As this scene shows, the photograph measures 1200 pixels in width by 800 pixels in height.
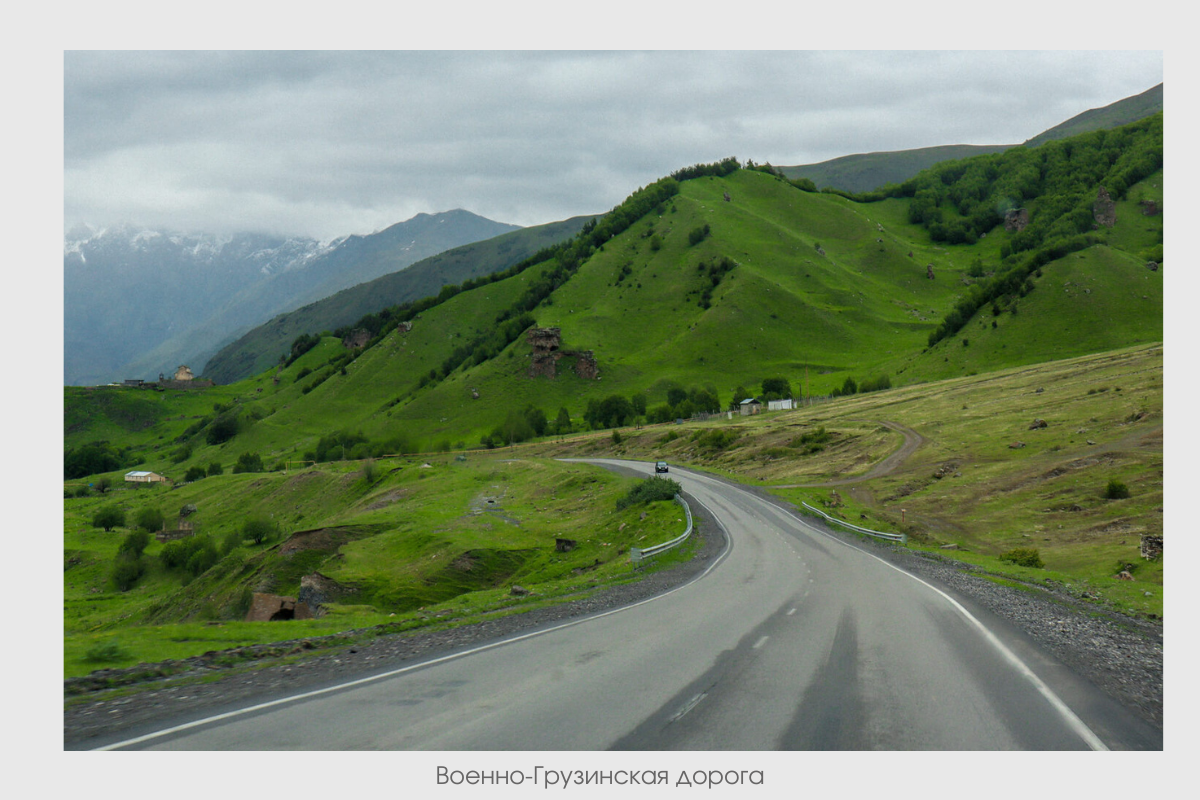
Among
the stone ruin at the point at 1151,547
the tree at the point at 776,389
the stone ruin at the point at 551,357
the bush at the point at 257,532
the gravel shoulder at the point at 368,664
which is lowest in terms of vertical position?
the bush at the point at 257,532

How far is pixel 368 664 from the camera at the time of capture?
1279 centimetres

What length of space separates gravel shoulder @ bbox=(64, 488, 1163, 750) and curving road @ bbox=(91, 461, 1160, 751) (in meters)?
0.64

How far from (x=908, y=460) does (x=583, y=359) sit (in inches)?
4868

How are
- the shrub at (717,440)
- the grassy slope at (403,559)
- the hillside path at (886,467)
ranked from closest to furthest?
1. the grassy slope at (403,559)
2. the hillside path at (886,467)
3. the shrub at (717,440)

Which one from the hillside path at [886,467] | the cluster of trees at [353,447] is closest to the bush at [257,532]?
the hillside path at [886,467]

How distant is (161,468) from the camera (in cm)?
17788

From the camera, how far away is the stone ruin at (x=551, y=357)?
7249 inches

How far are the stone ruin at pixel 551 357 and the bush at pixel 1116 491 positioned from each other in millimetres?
141839

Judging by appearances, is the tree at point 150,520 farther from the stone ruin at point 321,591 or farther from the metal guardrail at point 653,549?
the metal guardrail at point 653,549

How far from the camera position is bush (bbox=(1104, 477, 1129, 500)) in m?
45.1

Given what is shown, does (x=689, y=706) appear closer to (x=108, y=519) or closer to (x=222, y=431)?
(x=108, y=519)

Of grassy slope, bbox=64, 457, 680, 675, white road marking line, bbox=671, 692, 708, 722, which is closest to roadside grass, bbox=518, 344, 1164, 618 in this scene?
grassy slope, bbox=64, 457, 680, 675

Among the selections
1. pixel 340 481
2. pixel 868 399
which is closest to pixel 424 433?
pixel 340 481

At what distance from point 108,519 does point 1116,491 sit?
126 metres
